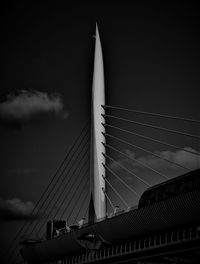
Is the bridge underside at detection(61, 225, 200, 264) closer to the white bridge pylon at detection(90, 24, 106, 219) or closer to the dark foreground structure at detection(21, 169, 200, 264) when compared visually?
the dark foreground structure at detection(21, 169, 200, 264)

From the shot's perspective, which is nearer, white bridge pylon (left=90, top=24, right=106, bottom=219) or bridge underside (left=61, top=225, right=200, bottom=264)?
bridge underside (left=61, top=225, right=200, bottom=264)

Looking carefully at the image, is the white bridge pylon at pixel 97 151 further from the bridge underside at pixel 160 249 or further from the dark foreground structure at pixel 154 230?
the bridge underside at pixel 160 249

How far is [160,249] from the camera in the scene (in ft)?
168

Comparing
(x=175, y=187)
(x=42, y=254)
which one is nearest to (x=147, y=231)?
(x=175, y=187)

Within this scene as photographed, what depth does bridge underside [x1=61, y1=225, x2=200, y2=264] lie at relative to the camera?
4697cm

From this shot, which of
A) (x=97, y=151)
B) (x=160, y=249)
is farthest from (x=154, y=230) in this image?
(x=97, y=151)

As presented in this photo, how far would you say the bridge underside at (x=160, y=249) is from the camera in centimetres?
4697

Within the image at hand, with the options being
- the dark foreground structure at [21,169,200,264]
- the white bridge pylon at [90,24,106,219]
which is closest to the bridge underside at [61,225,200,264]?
the dark foreground structure at [21,169,200,264]

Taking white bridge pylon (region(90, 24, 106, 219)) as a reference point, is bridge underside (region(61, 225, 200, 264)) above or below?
below

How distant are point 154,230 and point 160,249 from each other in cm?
228

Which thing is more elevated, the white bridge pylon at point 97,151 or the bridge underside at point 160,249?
the white bridge pylon at point 97,151

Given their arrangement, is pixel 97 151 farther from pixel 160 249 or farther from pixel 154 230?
pixel 160 249

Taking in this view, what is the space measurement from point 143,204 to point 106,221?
24.3 ft

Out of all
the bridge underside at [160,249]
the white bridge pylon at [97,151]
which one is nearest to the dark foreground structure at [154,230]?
the bridge underside at [160,249]
